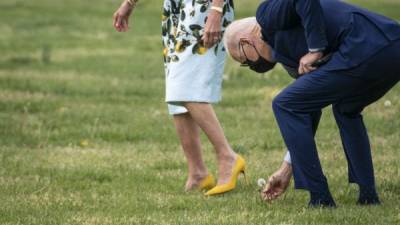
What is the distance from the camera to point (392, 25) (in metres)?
5.59

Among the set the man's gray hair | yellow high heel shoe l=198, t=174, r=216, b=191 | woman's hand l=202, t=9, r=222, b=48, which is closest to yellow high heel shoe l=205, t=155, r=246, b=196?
yellow high heel shoe l=198, t=174, r=216, b=191

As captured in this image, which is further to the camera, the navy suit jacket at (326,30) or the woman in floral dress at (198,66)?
the woman in floral dress at (198,66)

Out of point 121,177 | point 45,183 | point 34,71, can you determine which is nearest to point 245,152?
point 121,177

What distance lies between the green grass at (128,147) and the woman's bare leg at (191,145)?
0.19 metres

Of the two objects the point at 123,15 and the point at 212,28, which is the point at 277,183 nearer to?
the point at 212,28

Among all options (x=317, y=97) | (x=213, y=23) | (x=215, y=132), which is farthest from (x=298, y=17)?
(x=215, y=132)

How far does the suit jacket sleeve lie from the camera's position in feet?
17.8

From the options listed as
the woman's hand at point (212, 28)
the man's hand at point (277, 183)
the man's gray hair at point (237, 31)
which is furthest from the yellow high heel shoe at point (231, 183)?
the man's gray hair at point (237, 31)

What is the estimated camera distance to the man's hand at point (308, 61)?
5551 millimetres

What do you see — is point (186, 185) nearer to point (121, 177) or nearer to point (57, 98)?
point (121, 177)

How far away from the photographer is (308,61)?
18.3 feet

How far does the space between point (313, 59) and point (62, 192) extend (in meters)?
2.25

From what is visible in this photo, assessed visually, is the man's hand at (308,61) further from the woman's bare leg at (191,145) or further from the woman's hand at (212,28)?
the woman's bare leg at (191,145)

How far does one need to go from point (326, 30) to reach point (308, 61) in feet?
0.68
